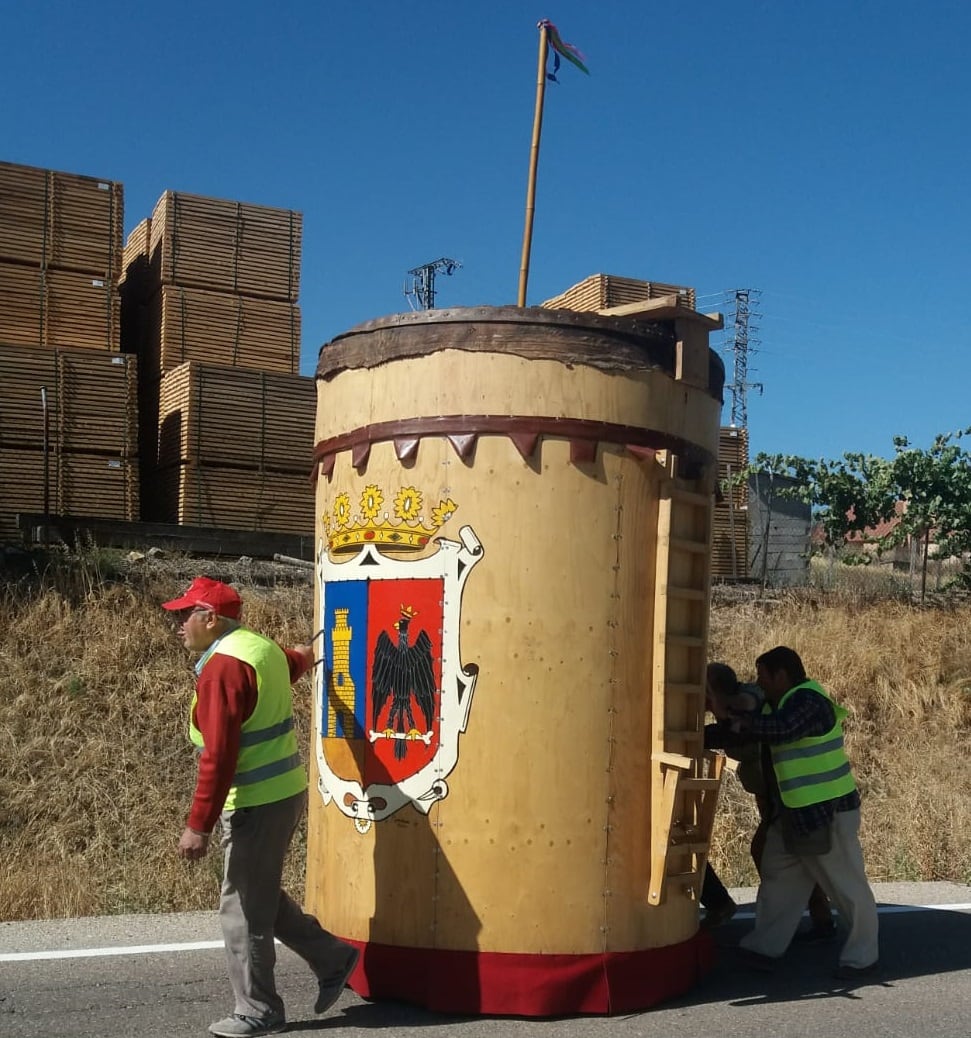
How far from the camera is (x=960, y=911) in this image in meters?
8.09

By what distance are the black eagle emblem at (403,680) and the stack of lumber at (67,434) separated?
9.73m

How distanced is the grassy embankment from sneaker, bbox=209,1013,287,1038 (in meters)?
2.87

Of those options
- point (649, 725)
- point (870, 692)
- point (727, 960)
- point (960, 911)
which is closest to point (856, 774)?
point (870, 692)

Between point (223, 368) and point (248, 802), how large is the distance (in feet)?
36.4

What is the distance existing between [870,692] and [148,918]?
1046 cm

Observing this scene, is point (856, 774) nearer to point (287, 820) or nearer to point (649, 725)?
point (649, 725)

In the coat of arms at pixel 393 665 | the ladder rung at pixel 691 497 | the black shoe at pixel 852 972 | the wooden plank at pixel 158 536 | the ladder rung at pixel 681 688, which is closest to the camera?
the coat of arms at pixel 393 665

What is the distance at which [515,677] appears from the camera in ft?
18.8

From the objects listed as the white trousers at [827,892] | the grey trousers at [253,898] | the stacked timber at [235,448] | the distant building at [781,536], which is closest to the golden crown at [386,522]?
the grey trousers at [253,898]

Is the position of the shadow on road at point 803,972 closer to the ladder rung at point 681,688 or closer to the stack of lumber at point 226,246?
the ladder rung at point 681,688

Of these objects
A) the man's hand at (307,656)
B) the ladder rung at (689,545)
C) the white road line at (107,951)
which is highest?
the ladder rung at (689,545)

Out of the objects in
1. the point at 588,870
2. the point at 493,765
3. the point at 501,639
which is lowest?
the point at 588,870

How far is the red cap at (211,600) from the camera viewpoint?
5473 millimetres

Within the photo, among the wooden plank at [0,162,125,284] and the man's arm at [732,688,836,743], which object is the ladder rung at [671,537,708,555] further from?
the wooden plank at [0,162,125,284]
